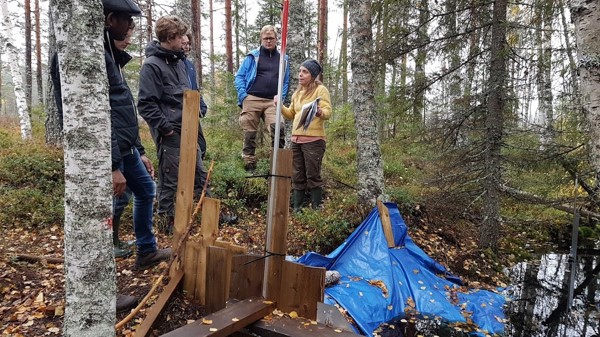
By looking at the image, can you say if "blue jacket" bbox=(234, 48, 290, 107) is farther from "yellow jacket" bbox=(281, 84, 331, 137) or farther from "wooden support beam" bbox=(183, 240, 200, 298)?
"wooden support beam" bbox=(183, 240, 200, 298)

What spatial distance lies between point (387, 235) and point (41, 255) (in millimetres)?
3745

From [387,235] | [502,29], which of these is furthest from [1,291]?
[502,29]

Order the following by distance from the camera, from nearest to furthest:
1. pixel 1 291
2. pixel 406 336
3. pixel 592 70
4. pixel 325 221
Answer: pixel 592 70
pixel 1 291
pixel 406 336
pixel 325 221

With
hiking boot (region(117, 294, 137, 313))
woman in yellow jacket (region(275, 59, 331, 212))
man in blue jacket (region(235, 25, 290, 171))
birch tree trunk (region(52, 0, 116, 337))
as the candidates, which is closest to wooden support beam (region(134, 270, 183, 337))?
hiking boot (region(117, 294, 137, 313))

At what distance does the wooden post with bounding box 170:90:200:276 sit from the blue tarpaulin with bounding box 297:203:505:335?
1.55 meters

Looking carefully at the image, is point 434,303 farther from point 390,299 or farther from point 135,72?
point 135,72

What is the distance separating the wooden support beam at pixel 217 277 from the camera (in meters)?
2.84

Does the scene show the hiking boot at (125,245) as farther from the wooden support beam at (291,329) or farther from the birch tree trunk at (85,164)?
the birch tree trunk at (85,164)

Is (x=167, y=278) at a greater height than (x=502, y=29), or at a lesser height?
lesser

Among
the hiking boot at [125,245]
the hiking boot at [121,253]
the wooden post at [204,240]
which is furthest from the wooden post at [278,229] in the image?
the hiking boot at [125,245]

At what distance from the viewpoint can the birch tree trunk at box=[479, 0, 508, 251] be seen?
5160 millimetres

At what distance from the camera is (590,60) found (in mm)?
2639

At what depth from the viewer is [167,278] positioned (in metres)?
3.04

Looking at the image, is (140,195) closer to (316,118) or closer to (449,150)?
(316,118)
